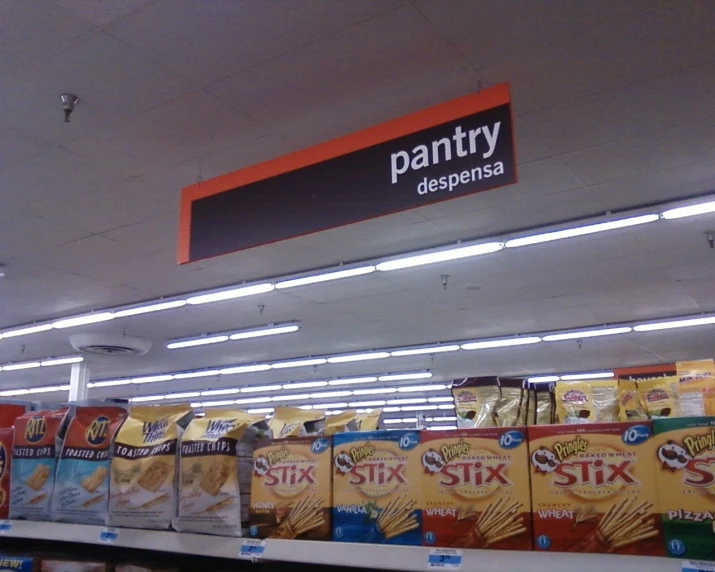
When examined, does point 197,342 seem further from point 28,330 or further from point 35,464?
point 35,464

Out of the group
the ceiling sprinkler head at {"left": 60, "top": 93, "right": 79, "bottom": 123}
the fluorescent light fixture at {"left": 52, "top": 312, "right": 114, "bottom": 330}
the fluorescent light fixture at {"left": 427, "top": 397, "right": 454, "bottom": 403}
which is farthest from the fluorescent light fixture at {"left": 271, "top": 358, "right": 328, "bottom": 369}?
the ceiling sprinkler head at {"left": 60, "top": 93, "right": 79, "bottom": 123}

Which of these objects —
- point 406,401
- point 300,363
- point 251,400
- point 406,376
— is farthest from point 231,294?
point 406,401

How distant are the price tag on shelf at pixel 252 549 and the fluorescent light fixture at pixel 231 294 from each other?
718cm

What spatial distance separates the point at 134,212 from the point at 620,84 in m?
4.62

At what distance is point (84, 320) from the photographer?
10.8 m

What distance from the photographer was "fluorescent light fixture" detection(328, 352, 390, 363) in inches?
537

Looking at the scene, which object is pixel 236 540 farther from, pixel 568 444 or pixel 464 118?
pixel 464 118

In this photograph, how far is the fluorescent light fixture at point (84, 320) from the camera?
10.5 m

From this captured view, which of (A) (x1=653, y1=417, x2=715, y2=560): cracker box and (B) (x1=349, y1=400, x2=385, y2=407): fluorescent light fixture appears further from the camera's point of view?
(B) (x1=349, y1=400, x2=385, y2=407): fluorescent light fixture

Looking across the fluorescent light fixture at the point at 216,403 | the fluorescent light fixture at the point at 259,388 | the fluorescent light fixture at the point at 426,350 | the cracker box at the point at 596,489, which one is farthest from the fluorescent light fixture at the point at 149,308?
the fluorescent light fixture at the point at 216,403

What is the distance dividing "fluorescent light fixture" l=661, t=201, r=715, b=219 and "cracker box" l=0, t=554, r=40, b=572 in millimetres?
6026

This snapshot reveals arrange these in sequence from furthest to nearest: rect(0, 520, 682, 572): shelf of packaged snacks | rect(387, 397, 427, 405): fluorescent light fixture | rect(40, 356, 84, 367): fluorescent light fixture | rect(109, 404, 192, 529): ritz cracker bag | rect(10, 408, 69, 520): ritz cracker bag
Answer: rect(387, 397, 427, 405): fluorescent light fixture → rect(40, 356, 84, 367): fluorescent light fixture → rect(10, 408, 69, 520): ritz cracker bag → rect(109, 404, 192, 529): ritz cracker bag → rect(0, 520, 682, 572): shelf of packaged snacks

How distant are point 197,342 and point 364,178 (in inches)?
371

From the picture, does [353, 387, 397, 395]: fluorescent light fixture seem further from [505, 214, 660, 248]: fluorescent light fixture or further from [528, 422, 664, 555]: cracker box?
[528, 422, 664, 555]: cracker box
